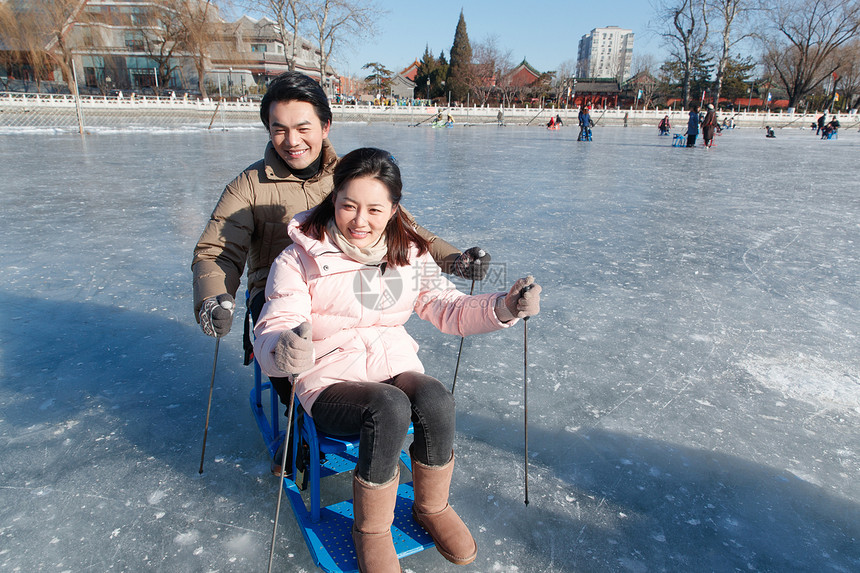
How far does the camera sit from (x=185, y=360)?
2600 mm

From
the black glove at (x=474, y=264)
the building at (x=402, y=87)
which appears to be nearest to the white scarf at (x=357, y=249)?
the black glove at (x=474, y=264)

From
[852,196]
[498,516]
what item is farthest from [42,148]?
[852,196]

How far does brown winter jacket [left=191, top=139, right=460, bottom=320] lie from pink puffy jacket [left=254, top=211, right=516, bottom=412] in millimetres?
309

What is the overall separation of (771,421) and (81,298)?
377 centimetres

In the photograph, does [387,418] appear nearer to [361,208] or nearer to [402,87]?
[361,208]

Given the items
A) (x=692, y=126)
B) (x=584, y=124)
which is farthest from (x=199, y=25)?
(x=692, y=126)

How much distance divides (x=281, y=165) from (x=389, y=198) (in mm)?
610

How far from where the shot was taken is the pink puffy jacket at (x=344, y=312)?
1519 millimetres

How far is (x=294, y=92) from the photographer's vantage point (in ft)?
5.99

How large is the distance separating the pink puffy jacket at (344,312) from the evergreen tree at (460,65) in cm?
5822

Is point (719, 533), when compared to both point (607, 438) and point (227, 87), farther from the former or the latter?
point (227, 87)

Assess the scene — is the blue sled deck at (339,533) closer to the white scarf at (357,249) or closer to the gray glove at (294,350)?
the gray glove at (294,350)

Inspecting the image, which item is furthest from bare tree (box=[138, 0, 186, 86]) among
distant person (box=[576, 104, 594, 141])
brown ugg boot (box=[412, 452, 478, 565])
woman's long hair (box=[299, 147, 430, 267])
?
brown ugg boot (box=[412, 452, 478, 565])

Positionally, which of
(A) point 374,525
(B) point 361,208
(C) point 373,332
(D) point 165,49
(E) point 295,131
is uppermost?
(D) point 165,49
